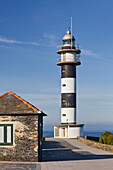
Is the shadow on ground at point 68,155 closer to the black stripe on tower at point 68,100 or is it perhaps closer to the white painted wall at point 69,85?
the black stripe on tower at point 68,100

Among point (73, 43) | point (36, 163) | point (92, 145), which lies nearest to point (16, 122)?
point (36, 163)

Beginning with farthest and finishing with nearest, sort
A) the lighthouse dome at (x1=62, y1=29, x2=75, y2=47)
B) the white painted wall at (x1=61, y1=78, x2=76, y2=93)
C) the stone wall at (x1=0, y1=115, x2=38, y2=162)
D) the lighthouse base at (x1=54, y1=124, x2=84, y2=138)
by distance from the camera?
the lighthouse dome at (x1=62, y1=29, x2=75, y2=47) < the white painted wall at (x1=61, y1=78, x2=76, y2=93) < the lighthouse base at (x1=54, y1=124, x2=84, y2=138) < the stone wall at (x1=0, y1=115, x2=38, y2=162)

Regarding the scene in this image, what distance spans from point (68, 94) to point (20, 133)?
71.8 ft

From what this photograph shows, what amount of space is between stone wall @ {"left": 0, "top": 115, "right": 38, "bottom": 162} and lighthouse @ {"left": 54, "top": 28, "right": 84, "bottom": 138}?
21537mm

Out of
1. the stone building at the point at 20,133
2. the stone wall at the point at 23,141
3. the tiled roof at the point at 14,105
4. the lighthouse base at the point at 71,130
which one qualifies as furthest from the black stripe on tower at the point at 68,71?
the stone wall at the point at 23,141

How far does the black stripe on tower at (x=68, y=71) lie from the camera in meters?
38.4

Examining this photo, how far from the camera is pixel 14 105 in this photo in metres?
17.0

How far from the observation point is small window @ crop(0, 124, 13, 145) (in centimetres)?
1661

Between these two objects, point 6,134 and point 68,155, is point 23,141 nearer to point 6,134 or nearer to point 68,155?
point 6,134

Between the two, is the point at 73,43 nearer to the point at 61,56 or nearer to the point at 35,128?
the point at 61,56

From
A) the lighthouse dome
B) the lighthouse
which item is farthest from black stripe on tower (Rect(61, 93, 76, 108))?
the lighthouse dome

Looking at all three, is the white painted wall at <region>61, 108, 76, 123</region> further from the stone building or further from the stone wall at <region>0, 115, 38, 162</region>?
the stone wall at <region>0, 115, 38, 162</region>

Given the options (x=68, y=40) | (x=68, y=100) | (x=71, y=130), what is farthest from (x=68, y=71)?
(x=71, y=130)

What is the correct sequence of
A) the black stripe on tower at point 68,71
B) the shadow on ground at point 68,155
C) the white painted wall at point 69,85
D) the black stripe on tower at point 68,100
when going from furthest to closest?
the black stripe on tower at point 68,71, the white painted wall at point 69,85, the black stripe on tower at point 68,100, the shadow on ground at point 68,155
